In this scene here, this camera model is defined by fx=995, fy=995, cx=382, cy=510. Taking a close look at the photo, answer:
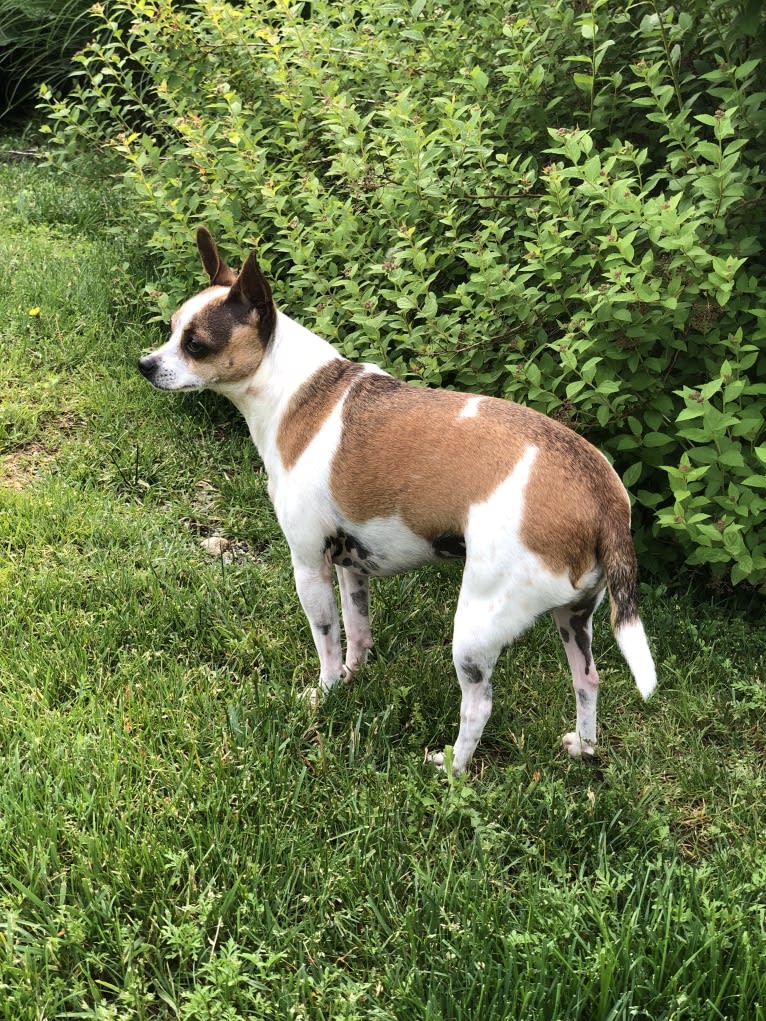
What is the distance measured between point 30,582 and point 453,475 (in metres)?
1.99

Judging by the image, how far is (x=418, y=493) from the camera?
3.06 m

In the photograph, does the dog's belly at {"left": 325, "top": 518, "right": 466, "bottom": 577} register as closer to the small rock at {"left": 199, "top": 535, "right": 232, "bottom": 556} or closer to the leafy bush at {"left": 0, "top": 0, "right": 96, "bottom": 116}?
the small rock at {"left": 199, "top": 535, "right": 232, "bottom": 556}

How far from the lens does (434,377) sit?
430cm

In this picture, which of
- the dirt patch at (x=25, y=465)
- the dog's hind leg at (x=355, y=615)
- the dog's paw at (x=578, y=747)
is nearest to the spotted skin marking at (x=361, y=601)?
the dog's hind leg at (x=355, y=615)

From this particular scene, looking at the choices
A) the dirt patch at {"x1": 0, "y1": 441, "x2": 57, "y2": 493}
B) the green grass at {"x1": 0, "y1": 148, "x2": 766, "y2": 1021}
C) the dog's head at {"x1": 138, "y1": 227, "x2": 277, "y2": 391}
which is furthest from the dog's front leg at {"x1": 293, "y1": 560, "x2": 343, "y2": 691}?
the dirt patch at {"x1": 0, "y1": 441, "x2": 57, "y2": 493}

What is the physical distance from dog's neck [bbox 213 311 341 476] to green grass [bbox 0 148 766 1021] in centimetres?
87

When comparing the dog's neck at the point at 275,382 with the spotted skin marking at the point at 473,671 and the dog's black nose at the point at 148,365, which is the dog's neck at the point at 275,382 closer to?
the dog's black nose at the point at 148,365

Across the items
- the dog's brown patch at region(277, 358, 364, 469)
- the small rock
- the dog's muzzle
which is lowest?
the small rock

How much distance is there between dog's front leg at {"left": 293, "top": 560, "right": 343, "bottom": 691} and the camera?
11.3 feet

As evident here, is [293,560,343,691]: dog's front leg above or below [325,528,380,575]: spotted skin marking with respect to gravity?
below

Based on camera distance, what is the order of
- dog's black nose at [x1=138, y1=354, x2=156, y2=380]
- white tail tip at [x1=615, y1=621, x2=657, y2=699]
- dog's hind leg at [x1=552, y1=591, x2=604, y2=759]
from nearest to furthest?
white tail tip at [x1=615, y1=621, x2=657, y2=699] → dog's hind leg at [x1=552, y1=591, x2=604, y2=759] → dog's black nose at [x1=138, y1=354, x2=156, y2=380]

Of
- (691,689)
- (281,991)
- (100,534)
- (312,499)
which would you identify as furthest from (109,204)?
(281,991)

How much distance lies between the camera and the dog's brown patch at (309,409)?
3.34 meters

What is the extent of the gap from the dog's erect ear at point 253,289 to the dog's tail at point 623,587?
1372 millimetres
